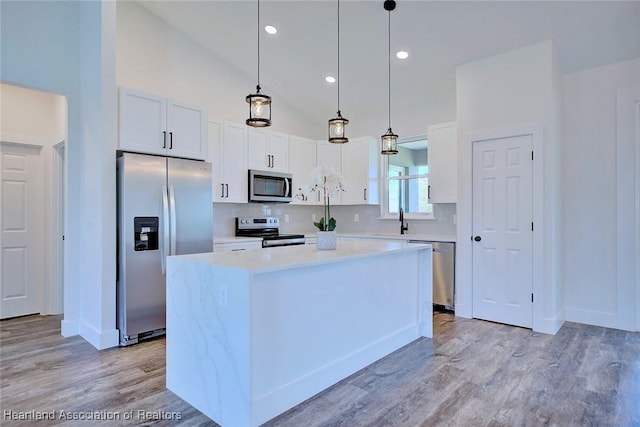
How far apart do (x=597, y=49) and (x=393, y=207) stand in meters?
3.03

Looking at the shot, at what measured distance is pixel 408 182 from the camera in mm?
5551

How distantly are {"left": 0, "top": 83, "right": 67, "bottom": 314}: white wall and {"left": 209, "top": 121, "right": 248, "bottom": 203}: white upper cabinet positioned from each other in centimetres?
171

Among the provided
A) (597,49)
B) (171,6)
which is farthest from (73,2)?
(597,49)

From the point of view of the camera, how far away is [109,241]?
10.9ft

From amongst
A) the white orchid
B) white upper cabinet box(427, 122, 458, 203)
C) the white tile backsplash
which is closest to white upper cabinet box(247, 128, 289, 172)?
the white tile backsplash

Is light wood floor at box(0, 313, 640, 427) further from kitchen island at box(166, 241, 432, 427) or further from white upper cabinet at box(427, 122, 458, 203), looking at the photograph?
white upper cabinet at box(427, 122, 458, 203)

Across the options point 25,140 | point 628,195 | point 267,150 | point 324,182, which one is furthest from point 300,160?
point 628,195

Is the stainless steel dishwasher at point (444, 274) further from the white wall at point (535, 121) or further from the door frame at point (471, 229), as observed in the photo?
the white wall at point (535, 121)

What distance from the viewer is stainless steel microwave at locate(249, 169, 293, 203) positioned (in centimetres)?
487

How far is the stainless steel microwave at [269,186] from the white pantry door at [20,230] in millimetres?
2523

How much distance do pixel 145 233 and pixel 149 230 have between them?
→ 0.04 metres

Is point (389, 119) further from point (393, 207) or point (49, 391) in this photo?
point (49, 391)

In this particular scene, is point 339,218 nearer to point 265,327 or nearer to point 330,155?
point 330,155

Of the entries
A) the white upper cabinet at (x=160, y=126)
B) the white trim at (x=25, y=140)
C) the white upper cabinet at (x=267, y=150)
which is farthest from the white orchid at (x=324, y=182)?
the white trim at (x=25, y=140)
